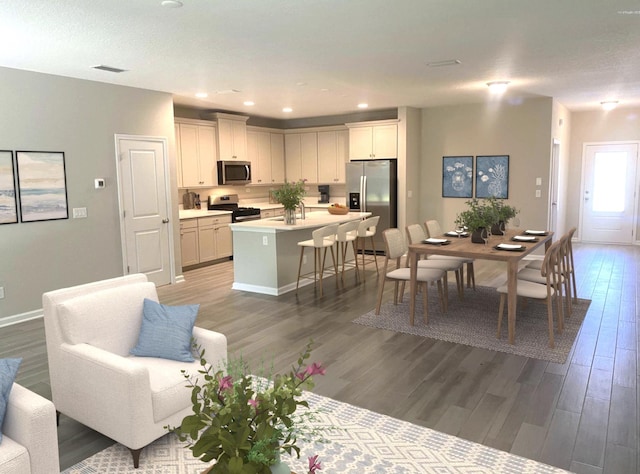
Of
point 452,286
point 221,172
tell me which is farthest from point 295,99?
point 452,286

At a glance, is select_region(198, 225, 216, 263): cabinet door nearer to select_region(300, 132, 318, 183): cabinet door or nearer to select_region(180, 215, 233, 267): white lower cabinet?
select_region(180, 215, 233, 267): white lower cabinet

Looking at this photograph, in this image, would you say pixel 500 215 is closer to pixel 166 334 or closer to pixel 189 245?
pixel 166 334

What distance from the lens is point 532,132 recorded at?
305 inches

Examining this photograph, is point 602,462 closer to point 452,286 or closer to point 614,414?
point 614,414

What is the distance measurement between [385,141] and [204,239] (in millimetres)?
3626

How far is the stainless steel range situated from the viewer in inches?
335

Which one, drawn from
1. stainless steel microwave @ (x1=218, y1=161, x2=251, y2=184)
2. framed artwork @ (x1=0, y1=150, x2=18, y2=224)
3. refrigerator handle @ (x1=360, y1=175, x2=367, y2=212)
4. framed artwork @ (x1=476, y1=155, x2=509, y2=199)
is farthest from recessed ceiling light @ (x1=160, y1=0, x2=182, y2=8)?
framed artwork @ (x1=476, y1=155, x2=509, y2=199)

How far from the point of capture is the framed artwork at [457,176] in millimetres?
8453

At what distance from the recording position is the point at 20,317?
5.10m

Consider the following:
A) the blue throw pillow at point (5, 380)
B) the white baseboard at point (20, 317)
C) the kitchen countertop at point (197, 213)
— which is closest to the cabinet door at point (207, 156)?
the kitchen countertop at point (197, 213)

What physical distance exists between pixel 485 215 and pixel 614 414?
2.36 metres

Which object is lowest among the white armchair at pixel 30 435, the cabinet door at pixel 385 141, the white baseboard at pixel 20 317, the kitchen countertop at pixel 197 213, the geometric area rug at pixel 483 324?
the geometric area rug at pixel 483 324

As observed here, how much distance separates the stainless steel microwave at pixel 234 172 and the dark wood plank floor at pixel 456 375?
3107mm

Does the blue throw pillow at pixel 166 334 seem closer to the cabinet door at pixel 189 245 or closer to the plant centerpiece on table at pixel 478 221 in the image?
the plant centerpiece on table at pixel 478 221
